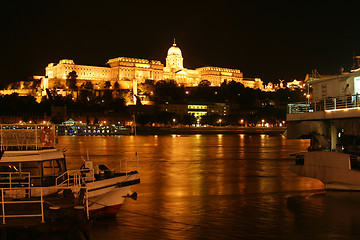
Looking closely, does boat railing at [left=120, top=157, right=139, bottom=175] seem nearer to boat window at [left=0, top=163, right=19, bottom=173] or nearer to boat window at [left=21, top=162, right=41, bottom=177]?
boat window at [left=21, top=162, right=41, bottom=177]

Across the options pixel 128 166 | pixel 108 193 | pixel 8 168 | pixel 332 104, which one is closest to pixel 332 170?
pixel 332 104

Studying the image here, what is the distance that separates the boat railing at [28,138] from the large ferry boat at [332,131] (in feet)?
35.5

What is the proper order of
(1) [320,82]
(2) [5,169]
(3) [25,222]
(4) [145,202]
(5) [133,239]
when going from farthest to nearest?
(1) [320,82] → (4) [145,202] → (2) [5,169] → (5) [133,239] → (3) [25,222]

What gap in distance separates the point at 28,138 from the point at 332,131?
598 inches

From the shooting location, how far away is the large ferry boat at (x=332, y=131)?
18516mm

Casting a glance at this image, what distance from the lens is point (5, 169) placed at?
1443cm

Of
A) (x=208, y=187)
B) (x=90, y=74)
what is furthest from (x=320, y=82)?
(x=90, y=74)

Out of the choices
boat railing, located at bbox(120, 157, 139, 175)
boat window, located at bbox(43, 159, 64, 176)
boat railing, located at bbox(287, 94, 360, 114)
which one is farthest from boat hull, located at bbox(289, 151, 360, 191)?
boat window, located at bbox(43, 159, 64, 176)

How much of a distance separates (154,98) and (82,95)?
94.2ft

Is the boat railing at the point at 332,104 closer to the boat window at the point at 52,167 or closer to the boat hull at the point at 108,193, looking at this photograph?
the boat hull at the point at 108,193

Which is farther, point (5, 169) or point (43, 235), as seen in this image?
point (5, 169)

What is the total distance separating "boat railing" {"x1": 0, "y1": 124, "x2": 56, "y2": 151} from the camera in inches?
603

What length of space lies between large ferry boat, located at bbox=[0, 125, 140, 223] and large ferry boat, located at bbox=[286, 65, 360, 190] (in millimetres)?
8076

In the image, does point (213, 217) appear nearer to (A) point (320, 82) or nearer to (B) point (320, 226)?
(B) point (320, 226)
